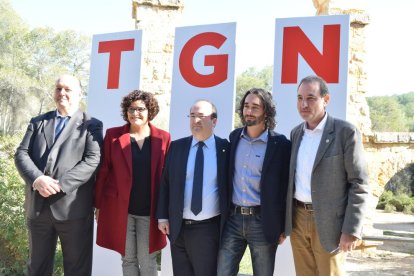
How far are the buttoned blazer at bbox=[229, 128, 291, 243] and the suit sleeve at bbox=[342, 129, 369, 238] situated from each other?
0.42 meters

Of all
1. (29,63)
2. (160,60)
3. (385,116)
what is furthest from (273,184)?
(385,116)

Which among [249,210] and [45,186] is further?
[45,186]

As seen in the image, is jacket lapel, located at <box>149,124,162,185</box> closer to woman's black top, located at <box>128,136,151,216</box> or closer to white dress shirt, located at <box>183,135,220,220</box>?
woman's black top, located at <box>128,136,151,216</box>

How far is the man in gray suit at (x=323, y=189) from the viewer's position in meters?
2.28

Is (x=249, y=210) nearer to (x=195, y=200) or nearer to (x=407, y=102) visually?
(x=195, y=200)

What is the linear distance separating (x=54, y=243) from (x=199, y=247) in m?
1.14

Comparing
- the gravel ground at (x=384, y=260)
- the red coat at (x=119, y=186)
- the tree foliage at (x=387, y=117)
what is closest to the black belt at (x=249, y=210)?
the red coat at (x=119, y=186)

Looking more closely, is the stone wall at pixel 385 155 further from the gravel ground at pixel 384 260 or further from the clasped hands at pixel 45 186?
the clasped hands at pixel 45 186

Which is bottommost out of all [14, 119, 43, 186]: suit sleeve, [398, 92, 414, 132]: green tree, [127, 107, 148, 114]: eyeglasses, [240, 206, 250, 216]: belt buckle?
[240, 206, 250, 216]: belt buckle

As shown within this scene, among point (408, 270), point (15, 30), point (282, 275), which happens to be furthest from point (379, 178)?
point (15, 30)

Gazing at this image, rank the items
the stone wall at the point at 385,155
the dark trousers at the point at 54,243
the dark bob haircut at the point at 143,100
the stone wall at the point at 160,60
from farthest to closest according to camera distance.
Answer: the stone wall at the point at 385,155
the stone wall at the point at 160,60
the dark bob haircut at the point at 143,100
the dark trousers at the point at 54,243

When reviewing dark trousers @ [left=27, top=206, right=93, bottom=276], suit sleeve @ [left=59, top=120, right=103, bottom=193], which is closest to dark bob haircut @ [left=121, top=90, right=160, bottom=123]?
suit sleeve @ [left=59, top=120, right=103, bottom=193]

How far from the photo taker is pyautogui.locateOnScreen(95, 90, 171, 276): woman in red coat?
287 cm

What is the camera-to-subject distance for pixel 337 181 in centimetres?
234
